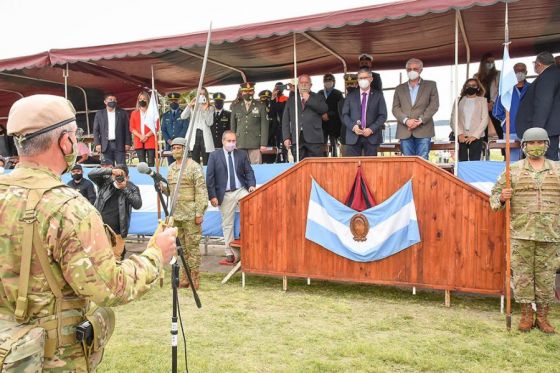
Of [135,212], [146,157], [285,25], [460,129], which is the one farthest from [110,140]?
[460,129]

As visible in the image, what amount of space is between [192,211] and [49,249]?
4.90m

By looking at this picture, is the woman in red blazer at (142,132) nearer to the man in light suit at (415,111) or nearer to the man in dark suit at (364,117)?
the man in dark suit at (364,117)

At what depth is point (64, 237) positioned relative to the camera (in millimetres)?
1798

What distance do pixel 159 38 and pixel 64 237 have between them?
6.09m

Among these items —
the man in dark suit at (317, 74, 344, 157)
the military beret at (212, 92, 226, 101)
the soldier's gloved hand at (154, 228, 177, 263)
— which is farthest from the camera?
the military beret at (212, 92, 226, 101)

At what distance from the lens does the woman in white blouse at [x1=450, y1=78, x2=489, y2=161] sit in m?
6.97

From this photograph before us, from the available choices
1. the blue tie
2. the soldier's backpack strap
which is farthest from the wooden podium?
the soldier's backpack strap

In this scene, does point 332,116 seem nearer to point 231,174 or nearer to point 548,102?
point 231,174

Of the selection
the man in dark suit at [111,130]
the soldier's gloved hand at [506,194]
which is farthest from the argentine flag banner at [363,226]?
the man in dark suit at [111,130]

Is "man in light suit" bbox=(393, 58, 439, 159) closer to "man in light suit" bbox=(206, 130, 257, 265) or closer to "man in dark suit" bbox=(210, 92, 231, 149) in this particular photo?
"man in light suit" bbox=(206, 130, 257, 265)

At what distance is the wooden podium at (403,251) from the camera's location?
5.37 m

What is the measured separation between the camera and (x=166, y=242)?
7.09 ft

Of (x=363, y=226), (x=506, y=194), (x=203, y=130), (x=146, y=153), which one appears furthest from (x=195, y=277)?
(x=506, y=194)

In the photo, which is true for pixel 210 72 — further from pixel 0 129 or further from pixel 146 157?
pixel 0 129
